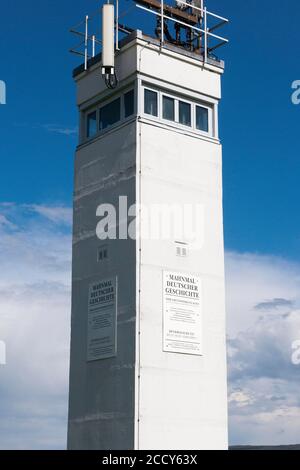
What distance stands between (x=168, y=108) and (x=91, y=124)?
4.22 m

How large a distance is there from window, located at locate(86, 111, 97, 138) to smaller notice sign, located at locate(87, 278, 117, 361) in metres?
7.54

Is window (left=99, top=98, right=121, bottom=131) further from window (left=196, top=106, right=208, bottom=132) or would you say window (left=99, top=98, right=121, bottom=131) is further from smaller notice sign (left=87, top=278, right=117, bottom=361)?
smaller notice sign (left=87, top=278, right=117, bottom=361)

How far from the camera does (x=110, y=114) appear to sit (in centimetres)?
3947

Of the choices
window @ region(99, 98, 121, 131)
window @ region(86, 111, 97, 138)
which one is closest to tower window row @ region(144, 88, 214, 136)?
window @ region(99, 98, 121, 131)

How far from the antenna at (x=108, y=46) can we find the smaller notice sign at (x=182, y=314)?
9.39 metres

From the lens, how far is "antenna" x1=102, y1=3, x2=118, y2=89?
3772 centimetres

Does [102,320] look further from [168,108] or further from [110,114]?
[168,108]

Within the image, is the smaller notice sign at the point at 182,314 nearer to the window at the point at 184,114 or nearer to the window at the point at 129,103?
the window at the point at 184,114

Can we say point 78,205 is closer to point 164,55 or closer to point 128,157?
point 128,157

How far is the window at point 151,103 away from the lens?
1490 inches
